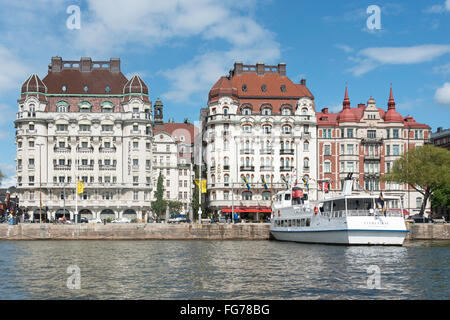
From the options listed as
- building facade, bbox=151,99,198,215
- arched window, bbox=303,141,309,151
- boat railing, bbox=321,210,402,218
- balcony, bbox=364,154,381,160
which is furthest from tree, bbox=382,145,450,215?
building facade, bbox=151,99,198,215

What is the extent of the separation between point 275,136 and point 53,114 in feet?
155

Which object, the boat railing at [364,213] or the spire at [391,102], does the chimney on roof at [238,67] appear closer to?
the spire at [391,102]

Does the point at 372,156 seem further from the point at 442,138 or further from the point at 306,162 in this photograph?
the point at 442,138

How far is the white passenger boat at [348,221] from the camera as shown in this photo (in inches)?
2795

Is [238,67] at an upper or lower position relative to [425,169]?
upper

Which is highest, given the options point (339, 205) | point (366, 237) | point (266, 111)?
point (266, 111)

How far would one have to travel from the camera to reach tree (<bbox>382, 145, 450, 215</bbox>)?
10594 centimetres

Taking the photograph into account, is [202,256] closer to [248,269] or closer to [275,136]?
[248,269]

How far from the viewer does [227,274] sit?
144ft

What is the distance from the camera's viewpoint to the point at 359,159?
125250 millimetres

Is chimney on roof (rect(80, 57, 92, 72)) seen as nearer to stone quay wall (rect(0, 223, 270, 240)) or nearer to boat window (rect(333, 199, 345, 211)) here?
stone quay wall (rect(0, 223, 270, 240))

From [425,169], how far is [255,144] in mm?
35855

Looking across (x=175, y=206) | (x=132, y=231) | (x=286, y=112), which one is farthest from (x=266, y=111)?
(x=132, y=231)

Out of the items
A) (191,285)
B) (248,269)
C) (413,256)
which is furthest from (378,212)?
(191,285)
